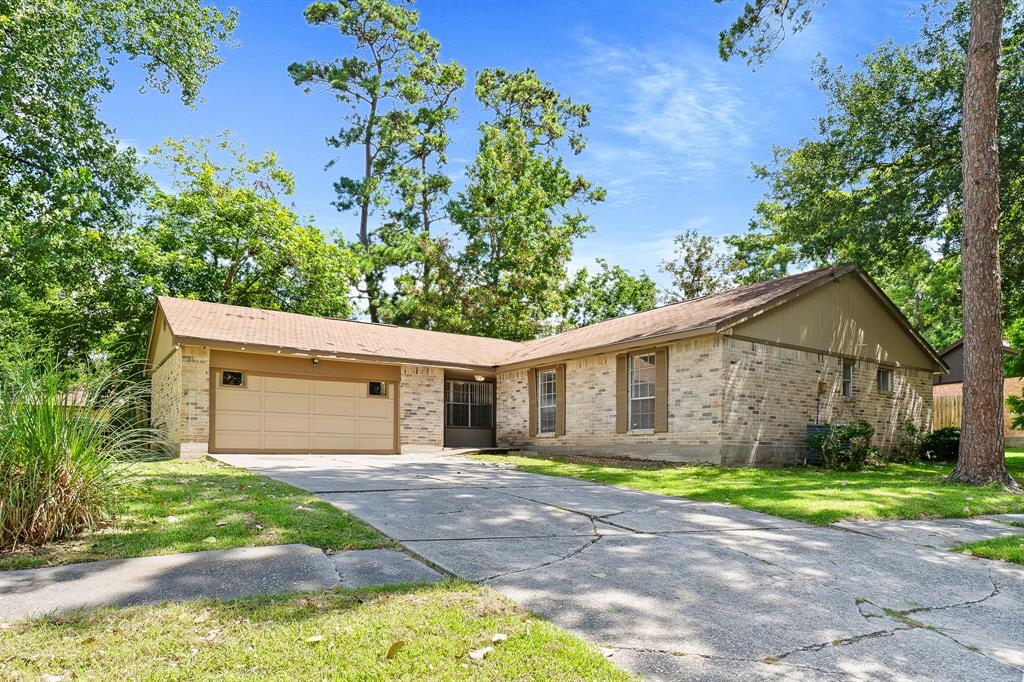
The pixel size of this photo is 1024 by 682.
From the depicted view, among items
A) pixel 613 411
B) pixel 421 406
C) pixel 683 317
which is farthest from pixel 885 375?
pixel 421 406

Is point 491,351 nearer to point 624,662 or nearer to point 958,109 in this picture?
point 958,109

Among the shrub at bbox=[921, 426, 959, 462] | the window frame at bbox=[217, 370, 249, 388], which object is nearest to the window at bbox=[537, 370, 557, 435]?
the window frame at bbox=[217, 370, 249, 388]

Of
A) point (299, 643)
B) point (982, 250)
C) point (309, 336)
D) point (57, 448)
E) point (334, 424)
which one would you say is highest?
point (982, 250)

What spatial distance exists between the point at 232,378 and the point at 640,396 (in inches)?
385

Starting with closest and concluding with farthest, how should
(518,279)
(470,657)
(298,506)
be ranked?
(470,657)
(298,506)
(518,279)

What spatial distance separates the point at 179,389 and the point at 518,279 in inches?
701

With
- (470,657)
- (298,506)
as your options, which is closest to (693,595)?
(470,657)

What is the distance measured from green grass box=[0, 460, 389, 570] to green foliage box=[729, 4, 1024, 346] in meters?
14.8

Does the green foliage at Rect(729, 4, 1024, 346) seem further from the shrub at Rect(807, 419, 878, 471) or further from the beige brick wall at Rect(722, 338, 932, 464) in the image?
the shrub at Rect(807, 419, 878, 471)

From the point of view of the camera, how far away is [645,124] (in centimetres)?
1862

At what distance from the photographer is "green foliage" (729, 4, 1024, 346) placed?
15.6m

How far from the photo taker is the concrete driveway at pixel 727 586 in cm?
314

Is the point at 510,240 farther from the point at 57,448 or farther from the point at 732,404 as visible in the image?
the point at 57,448

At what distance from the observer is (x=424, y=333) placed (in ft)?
71.9
